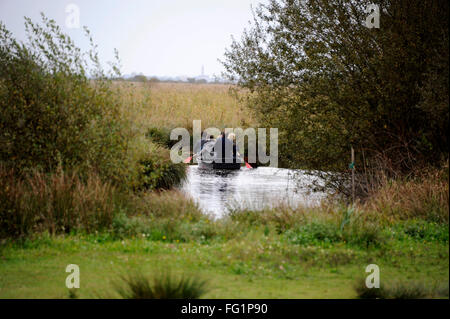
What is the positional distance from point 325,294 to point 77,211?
550cm

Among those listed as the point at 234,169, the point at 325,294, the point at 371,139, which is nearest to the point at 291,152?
the point at 371,139

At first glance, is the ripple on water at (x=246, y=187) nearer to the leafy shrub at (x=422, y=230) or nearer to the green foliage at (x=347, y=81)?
the green foliage at (x=347, y=81)

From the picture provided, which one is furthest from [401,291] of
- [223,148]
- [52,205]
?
[223,148]

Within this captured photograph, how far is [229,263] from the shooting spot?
864cm

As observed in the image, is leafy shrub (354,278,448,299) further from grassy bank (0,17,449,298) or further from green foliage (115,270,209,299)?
green foliage (115,270,209,299)

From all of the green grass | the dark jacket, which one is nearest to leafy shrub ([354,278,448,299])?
the green grass

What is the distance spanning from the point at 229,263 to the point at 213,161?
14.1m

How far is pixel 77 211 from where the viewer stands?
1075 cm

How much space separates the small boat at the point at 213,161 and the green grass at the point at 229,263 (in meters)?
12.1

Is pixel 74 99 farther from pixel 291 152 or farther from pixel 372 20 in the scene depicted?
pixel 372 20

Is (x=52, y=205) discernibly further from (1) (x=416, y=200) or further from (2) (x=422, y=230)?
(1) (x=416, y=200)

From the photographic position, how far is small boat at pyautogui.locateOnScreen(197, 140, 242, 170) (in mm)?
22406

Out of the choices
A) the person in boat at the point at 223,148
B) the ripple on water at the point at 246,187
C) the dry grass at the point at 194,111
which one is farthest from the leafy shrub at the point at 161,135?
the person in boat at the point at 223,148

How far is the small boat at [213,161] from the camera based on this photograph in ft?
73.5
